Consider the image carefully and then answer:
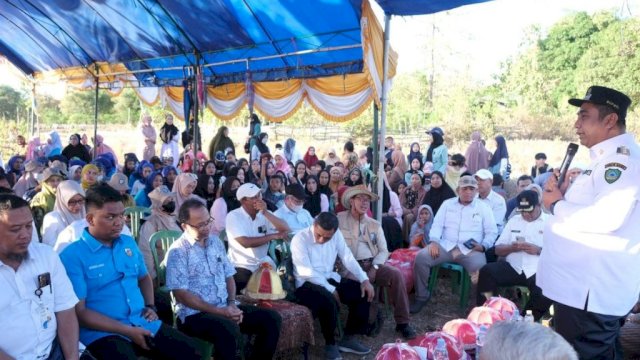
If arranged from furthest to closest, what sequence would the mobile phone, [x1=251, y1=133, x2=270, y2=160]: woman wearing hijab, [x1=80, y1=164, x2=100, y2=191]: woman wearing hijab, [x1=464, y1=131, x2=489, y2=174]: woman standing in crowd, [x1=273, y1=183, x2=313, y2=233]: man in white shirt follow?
1. [x1=251, y1=133, x2=270, y2=160]: woman wearing hijab
2. [x1=464, y1=131, x2=489, y2=174]: woman standing in crowd
3. [x1=80, y1=164, x2=100, y2=191]: woman wearing hijab
4. the mobile phone
5. [x1=273, y1=183, x2=313, y2=233]: man in white shirt

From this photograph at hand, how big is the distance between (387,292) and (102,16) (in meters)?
7.28

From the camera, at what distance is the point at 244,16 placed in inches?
291

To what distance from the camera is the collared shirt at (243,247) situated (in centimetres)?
395

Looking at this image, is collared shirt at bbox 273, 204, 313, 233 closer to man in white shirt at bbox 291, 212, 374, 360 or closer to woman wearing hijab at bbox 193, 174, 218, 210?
man in white shirt at bbox 291, 212, 374, 360

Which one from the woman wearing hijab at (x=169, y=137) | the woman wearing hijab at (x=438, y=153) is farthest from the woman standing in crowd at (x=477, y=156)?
the woman wearing hijab at (x=169, y=137)

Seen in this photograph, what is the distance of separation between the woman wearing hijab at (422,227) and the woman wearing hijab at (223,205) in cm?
203

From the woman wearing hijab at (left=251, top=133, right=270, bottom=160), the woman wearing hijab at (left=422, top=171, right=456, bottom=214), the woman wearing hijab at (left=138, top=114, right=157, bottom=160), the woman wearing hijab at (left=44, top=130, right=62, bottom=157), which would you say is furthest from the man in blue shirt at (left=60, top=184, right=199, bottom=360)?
the woman wearing hijab at (left=44, top=130, right=62, bottom=157)

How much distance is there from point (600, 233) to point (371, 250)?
227cm

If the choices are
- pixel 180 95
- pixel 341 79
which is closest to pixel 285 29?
pixel 341 79

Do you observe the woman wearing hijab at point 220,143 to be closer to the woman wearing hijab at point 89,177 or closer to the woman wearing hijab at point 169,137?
the woman wearing hijab at point 169,137

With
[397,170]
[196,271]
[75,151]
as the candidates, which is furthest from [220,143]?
[196,271]

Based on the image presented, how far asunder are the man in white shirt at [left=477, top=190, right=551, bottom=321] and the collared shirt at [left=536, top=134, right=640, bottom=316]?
208cm

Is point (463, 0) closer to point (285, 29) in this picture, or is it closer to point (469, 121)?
point (285, 29)

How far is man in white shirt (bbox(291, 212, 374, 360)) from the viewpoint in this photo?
3541 millimetres
